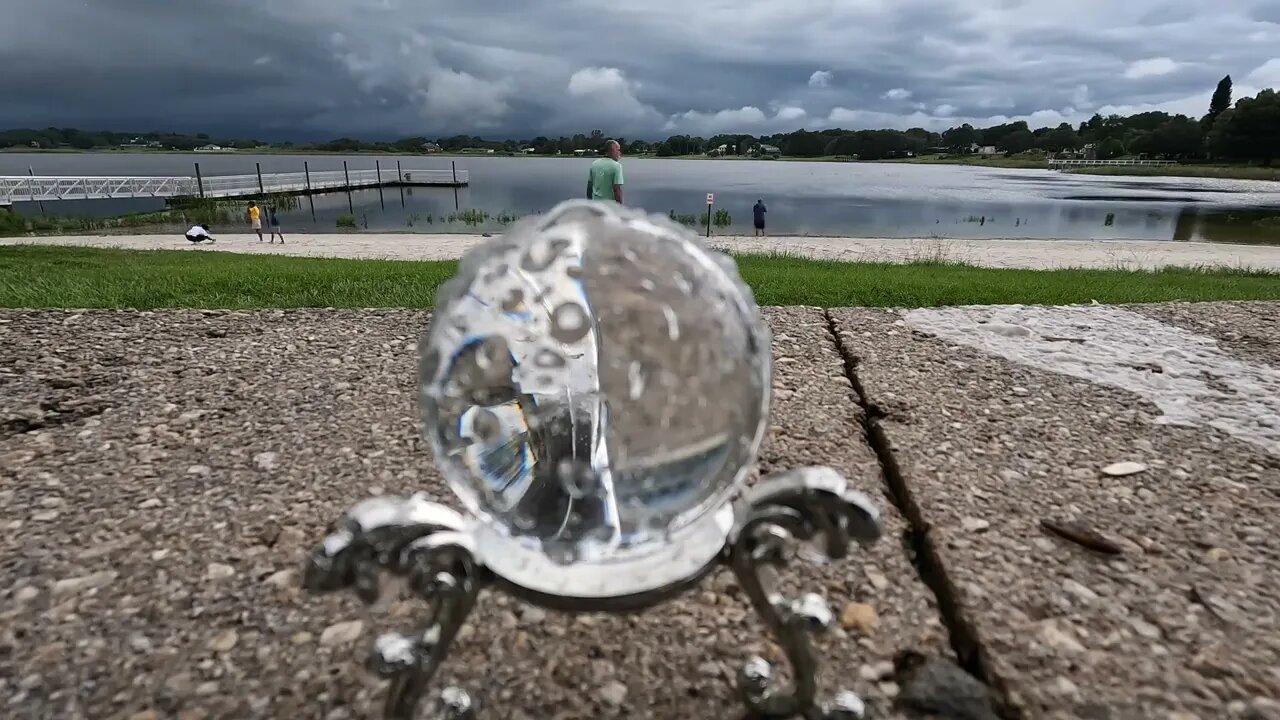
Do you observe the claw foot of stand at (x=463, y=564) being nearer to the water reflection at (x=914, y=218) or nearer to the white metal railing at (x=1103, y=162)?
the water reflection at (x=914, y=218)

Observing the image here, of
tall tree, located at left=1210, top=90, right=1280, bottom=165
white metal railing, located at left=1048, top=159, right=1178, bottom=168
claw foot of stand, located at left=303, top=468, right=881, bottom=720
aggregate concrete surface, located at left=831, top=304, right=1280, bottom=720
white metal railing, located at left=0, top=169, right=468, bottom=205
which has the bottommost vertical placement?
white metal railing, located at left=0, top=169, right=468, bottom=205

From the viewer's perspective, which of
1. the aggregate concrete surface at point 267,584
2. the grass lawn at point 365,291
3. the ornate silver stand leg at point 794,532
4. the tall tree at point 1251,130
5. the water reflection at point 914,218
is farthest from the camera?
the tall tree at point 1251,130

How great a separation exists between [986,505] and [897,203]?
204 ft

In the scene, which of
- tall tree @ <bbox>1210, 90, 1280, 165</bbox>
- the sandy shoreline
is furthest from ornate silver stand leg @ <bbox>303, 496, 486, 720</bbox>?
tall tree @ <bbox>1210, 90, 1280, 165</bbox>

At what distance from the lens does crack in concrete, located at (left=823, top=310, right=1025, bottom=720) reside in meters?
1.96

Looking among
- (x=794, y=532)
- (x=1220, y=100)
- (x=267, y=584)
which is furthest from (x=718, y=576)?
(x=1220, y=100)

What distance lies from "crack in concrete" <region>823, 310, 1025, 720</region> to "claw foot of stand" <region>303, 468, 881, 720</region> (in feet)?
1.45

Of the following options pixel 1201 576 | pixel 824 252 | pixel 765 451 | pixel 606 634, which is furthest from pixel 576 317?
pixel 824 252

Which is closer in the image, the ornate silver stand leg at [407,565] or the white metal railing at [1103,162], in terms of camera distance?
the ornate silver stand leg at [407,565]

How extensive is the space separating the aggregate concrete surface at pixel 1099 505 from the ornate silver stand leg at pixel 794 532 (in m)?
0.69

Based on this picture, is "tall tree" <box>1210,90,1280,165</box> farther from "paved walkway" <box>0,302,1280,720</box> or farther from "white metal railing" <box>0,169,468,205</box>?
"paved walkway" <box>0,302,1280,720</box>

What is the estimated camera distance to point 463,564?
5.00ft

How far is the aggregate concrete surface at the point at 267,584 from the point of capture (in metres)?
1.94

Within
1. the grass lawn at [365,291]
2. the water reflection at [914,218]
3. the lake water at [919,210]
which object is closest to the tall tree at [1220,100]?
the lake water at [919,210]
